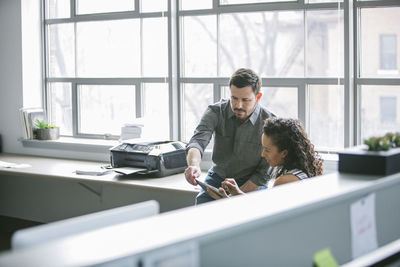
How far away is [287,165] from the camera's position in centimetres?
274

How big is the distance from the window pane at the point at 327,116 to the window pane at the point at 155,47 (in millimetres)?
1282

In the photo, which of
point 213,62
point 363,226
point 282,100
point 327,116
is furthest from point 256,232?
point 213,62

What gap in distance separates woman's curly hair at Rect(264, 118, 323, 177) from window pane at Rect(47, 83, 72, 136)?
304 cm

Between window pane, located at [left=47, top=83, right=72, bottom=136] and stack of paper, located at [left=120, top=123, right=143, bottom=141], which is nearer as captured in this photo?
stack of paper, located at [left=120, top=123, right=143, bottom=141]

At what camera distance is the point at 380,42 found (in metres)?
3.78

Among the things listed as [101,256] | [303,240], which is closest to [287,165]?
[303,240]

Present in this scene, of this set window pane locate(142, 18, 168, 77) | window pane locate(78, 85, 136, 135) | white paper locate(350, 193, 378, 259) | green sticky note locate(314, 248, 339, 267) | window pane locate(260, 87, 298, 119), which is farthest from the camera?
window pane locate(78, 85, 136, 135)

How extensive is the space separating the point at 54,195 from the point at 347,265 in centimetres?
403

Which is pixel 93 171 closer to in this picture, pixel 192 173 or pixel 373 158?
pixel 192 173

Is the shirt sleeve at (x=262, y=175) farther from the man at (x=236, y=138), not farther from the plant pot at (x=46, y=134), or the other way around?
the plant pot at (x=46, y=134)

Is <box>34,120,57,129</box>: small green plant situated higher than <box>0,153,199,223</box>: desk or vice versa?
<box>34,120,57,129</box>: small green plant

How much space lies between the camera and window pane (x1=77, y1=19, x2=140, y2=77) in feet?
16.4

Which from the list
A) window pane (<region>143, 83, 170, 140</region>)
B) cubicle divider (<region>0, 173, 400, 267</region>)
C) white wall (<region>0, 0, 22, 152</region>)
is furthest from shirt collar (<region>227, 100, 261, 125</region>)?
white wall (<region>0, 0, 22, 152</region>)

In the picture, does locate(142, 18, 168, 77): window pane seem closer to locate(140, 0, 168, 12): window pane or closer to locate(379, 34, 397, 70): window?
locate(140, 0, 168, 12): window pane
